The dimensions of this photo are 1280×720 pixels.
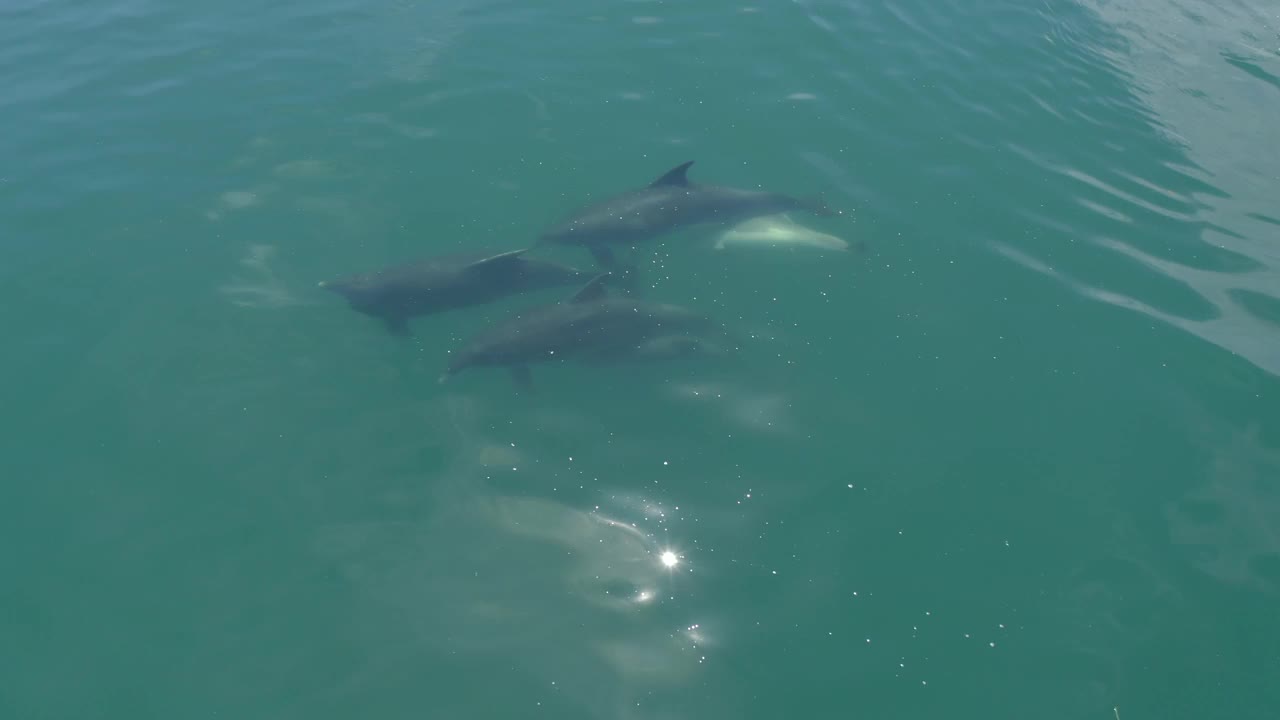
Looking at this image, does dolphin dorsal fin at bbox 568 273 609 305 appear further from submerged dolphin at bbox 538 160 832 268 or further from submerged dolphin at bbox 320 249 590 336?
submerged dolphin at bbox 538 160 832 268

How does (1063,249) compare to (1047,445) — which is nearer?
(1047,445)

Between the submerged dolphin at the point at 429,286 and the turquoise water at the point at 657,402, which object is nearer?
the turquoise water at the point at 657,402

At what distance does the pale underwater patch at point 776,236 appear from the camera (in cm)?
1320

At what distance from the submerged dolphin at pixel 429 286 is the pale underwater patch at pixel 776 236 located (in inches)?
142

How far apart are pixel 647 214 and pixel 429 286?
Answer: 12.5 feet

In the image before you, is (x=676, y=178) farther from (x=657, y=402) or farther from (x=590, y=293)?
(x=657, y=402)

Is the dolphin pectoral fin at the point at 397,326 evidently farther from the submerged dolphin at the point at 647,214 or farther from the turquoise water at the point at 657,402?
the submerged dolphin at the point at 647,214

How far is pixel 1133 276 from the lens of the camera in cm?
1285

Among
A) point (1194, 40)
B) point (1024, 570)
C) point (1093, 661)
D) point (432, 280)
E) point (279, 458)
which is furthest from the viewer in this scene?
point (1194, 40)

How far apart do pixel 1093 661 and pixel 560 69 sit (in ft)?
47.7

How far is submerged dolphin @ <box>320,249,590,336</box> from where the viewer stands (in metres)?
11.9

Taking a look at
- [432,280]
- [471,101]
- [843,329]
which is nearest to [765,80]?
[471,101]

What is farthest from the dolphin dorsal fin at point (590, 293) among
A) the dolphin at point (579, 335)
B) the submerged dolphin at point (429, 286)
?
the submerged dolphin at point (429, 286)

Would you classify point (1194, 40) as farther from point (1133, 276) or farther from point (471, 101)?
point (471, 101)
